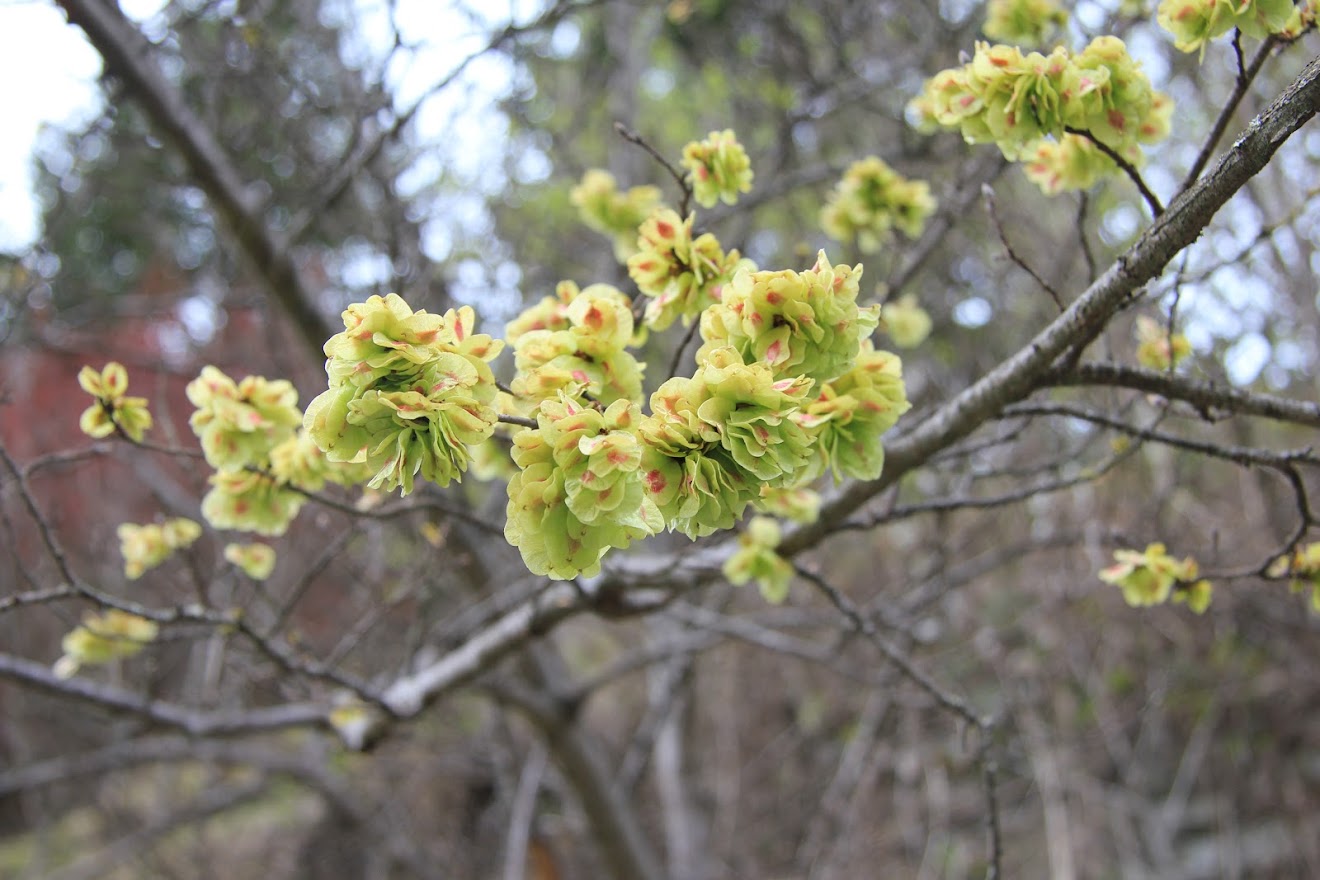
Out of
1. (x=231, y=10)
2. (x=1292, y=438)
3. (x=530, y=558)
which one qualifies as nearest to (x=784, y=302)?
(x=530, y=558)

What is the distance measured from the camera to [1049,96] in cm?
147

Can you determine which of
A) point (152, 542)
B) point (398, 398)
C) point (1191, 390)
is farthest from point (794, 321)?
point (152, 542)

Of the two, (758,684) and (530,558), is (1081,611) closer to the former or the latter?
(758,684)

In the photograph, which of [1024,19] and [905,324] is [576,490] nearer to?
[905,324]

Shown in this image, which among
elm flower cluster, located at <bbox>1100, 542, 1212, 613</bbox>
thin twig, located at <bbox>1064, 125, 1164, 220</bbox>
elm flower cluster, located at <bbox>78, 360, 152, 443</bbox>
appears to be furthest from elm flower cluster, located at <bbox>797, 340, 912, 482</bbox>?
elm flower cluster, located at <bbox>78, 360, 152, 443</bbox>

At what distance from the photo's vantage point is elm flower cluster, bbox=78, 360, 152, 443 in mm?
1685

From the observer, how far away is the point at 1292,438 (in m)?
5.05

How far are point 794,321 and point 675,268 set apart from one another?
38cm

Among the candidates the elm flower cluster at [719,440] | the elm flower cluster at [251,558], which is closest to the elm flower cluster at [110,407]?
the elm flower cluster at [251,558]

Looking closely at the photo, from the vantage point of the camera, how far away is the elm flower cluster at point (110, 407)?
5.53 ft

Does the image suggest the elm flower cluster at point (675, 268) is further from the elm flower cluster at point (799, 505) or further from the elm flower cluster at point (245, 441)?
the elm flower cluster at point (245, 441)

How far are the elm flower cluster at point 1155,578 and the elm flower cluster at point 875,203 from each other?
1.08m

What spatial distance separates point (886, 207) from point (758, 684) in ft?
15.8

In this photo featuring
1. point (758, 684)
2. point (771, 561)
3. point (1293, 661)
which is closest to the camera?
point (771, 561)
